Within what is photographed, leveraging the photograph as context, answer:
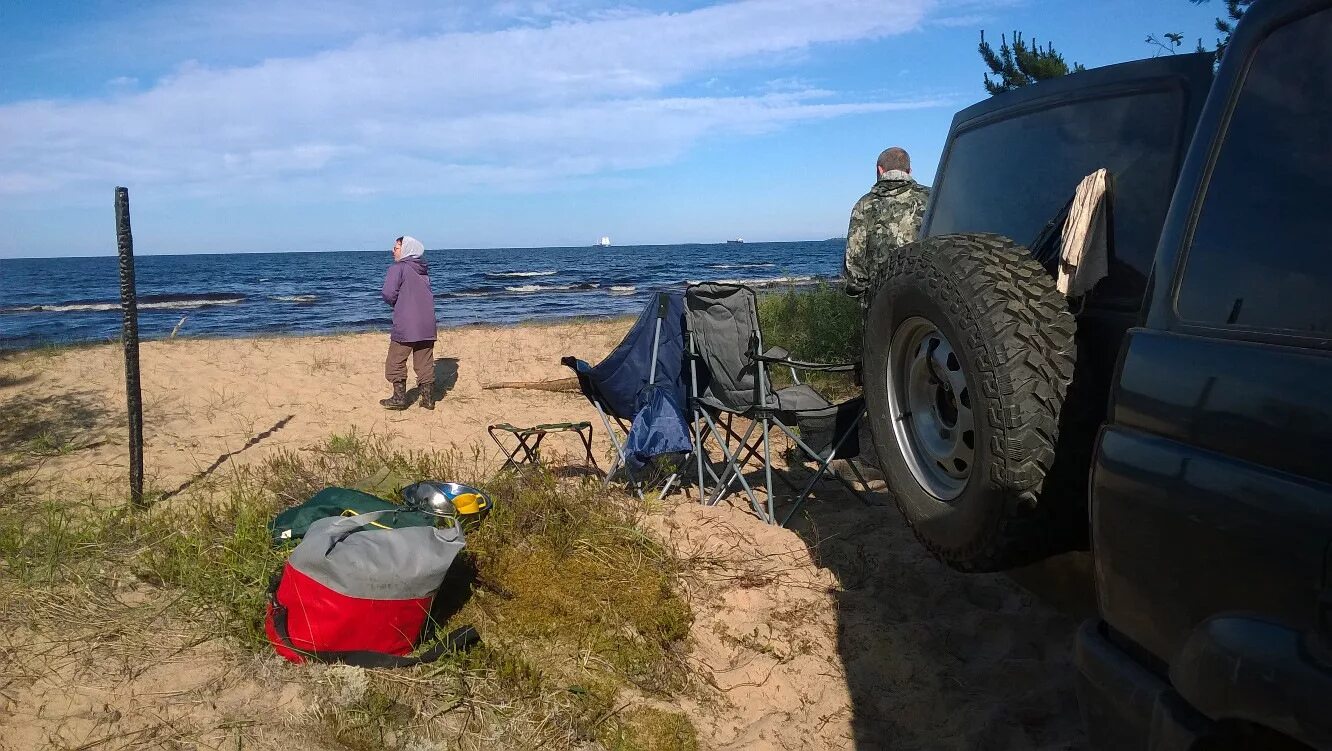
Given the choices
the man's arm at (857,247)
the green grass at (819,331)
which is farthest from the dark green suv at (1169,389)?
the green grass at (819,331)

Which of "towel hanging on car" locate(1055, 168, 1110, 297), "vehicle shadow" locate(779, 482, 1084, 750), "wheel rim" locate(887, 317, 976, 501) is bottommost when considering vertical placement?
"vehicle shadow" locate(779, 482, 1084, 750)

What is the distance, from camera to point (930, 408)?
112 inches

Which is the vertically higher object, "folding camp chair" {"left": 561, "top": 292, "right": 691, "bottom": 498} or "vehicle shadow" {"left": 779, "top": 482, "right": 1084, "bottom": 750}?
"folding camp chair" {"left": 561, "top": 292, "right": 691, "bottom": 498}

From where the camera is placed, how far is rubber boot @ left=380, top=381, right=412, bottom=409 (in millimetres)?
8188

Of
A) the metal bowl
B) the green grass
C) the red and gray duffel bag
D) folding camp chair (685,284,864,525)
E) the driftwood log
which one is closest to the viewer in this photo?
the red and gray duffel bag

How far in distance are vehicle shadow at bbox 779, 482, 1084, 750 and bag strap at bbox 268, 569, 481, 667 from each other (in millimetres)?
1367

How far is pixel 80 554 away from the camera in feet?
12.3

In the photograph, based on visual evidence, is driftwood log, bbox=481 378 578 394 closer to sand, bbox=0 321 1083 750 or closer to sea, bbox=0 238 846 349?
sand, bbox=0 321 1083 750

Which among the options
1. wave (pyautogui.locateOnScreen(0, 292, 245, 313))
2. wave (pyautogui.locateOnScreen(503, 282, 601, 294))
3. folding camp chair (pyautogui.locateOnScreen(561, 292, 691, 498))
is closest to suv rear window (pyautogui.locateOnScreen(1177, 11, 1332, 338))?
folding camp chair (pyautogui.locateOnScreen(561, 292, 691, 498))

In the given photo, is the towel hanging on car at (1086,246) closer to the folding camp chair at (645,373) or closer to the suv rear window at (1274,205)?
the suv rear window at (1274,205)

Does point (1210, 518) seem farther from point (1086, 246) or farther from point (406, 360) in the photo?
point (406, 360)

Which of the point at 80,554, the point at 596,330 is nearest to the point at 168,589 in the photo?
the point at 80,554

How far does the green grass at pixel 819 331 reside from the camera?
313 inches

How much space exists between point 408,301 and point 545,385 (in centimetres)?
155
